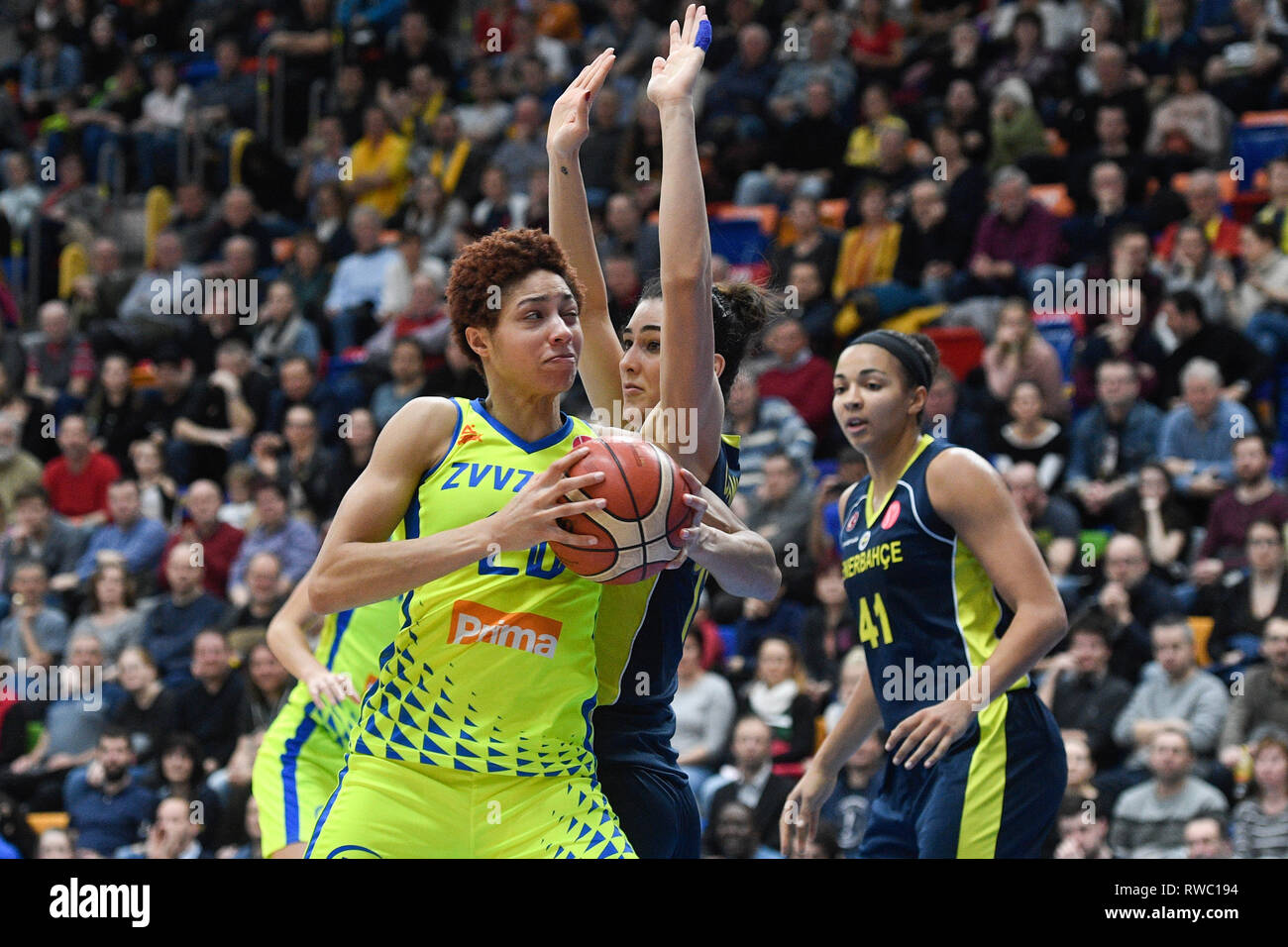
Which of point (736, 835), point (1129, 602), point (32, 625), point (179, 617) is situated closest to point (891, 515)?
point (736, 835)

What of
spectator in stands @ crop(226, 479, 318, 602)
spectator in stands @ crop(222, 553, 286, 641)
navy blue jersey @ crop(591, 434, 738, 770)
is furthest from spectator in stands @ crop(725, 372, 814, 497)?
navy blue jersey @ crop(591, 434, 738, 770)

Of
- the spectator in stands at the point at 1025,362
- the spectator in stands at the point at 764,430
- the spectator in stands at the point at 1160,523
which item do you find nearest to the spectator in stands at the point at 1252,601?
the spectator in stands at the point at 1160,523

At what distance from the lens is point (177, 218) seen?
15727 mm

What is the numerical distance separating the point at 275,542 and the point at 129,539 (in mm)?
1436

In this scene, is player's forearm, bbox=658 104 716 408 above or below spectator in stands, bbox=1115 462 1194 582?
above

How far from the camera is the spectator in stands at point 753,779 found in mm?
8609

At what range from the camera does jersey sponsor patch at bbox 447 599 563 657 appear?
389 centimetres

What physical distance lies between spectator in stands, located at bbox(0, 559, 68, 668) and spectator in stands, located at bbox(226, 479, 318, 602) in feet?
3.97

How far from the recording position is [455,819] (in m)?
3.90

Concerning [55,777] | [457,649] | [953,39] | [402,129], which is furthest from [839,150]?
[457,649]

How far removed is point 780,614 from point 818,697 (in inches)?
29.1

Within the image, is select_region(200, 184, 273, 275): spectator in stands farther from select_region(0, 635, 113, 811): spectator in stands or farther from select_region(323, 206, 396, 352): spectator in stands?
select_region(0, 635, 113, 811): spectator in stands

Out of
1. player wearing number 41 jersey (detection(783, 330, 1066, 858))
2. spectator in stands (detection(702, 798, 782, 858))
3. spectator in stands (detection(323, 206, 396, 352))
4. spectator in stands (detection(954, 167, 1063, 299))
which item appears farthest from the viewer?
spectator in stands (detection(323, 206, 396, 352))
